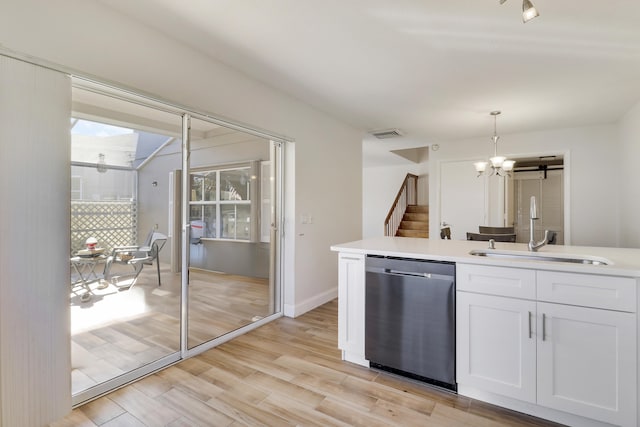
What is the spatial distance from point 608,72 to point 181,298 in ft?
14.7

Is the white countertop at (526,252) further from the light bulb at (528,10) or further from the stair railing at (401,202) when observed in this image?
the stair railing at (401,202)

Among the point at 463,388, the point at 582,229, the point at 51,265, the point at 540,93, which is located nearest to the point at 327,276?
the point at 463,388

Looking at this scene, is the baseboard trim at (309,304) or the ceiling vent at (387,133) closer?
the baseboard trim at (309,304)

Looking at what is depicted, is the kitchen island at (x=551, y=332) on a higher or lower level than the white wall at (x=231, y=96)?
lower

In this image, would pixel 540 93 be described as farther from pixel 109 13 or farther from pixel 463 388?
pixel 109 13

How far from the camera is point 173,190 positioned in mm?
Answer: 2668

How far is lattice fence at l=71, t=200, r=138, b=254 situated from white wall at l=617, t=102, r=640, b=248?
5659mm

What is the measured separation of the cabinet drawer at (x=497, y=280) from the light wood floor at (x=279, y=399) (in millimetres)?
742

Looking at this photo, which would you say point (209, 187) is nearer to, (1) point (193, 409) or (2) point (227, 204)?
(2) point (227, 204)

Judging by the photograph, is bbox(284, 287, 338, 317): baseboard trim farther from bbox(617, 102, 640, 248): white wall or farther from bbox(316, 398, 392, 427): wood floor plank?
bbox(617, 102, 640, 248): white wall

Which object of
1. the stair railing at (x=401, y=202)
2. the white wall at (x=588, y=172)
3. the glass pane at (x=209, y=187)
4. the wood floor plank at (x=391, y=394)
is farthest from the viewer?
the stair railing at (x=401, y=202)

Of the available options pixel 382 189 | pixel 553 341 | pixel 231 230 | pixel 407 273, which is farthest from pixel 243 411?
pixel 382 189

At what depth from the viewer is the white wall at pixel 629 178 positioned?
3746 mm

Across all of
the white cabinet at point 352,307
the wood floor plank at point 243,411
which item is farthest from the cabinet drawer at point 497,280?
the wood floor plank at point 243,411
